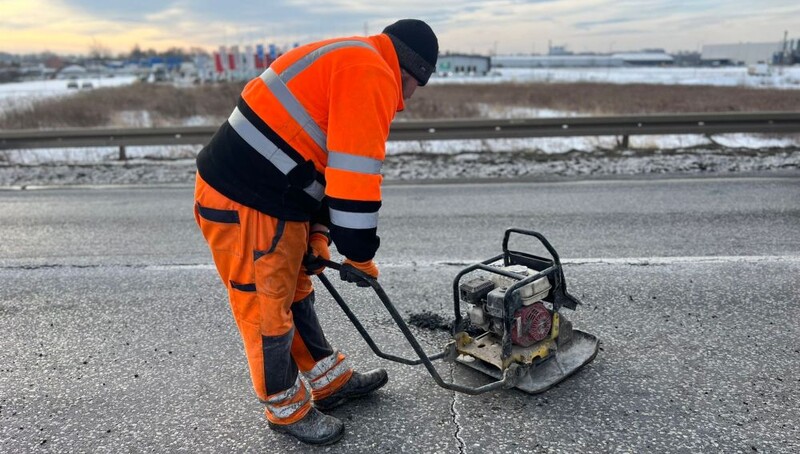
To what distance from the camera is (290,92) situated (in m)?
2.26

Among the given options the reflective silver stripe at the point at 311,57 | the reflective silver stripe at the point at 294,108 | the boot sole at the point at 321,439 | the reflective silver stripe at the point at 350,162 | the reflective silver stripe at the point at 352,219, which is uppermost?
the reflective silver stripe at the point at 311,57

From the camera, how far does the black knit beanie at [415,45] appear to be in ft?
7.77

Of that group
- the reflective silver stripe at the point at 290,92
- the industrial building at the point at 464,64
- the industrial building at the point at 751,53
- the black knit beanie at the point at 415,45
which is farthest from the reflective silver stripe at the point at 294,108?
the industrial building at the point at 751,53

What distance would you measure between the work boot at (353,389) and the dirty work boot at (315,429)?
9.4 inches

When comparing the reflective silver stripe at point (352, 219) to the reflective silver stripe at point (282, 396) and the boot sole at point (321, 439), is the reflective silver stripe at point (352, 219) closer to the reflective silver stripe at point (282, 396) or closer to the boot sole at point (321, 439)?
the reflective silver stripe at point (282, 396)

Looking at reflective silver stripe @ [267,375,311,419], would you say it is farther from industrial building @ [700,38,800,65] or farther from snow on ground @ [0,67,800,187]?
industrial building @ [700,38,800,65]

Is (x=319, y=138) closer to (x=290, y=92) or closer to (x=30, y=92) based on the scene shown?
(x=290, y=92)

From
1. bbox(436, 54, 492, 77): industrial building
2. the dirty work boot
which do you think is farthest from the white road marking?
bbox(436, 54, 492, 77): industrial building

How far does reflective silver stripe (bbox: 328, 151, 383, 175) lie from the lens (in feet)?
7.06

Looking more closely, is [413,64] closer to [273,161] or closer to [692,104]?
[273,161]

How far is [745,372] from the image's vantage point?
9.86ft

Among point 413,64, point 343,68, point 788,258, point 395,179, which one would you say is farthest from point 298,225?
point 395,179

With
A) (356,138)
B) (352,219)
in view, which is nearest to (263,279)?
(352,219)

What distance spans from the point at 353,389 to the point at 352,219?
1.10 meters
